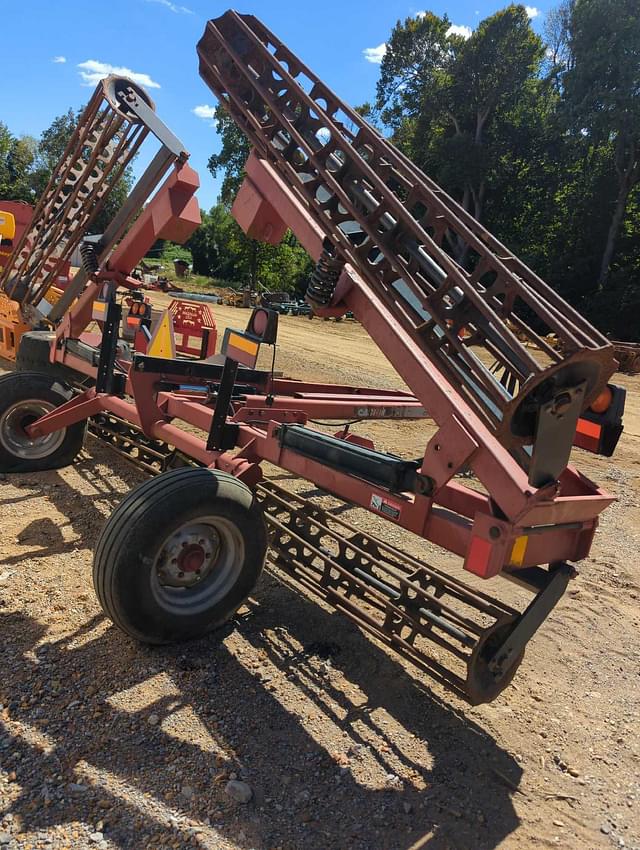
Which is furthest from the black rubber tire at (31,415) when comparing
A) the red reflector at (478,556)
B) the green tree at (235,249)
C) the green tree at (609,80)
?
the green tree at (609,80)

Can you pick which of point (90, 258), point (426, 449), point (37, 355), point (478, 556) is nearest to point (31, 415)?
point (37, 355)

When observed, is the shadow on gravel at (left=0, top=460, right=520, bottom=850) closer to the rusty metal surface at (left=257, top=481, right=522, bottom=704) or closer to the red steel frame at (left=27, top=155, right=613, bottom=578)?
the rusty metal surface at (left=257, top=481, right=522, bottom=704)

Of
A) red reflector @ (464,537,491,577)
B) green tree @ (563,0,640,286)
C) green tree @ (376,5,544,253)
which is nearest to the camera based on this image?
red reflector @ (464,537,491,577)

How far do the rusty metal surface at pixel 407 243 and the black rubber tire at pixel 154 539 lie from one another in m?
1.23

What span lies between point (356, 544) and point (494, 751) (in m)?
1.33

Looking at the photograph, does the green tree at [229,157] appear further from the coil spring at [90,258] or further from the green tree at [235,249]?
the coil spring at [90,258]

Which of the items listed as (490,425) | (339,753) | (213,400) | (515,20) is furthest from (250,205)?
(515,20)

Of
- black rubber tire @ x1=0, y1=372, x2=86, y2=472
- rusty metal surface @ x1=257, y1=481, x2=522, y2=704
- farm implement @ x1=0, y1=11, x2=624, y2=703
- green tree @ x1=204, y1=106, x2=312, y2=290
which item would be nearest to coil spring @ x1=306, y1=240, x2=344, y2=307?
farm implement @ x1=0, y1=11, x2=624, y2=703

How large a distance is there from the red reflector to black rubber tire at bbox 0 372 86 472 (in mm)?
3925

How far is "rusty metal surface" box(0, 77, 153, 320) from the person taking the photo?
17.6 feet

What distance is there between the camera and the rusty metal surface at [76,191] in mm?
5363

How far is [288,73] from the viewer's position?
357 centimetres

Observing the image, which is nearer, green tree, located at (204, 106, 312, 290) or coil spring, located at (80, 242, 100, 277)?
coil spring, located at (80, 242, 100, 277)

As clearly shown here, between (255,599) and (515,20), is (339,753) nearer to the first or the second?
(255,599)
